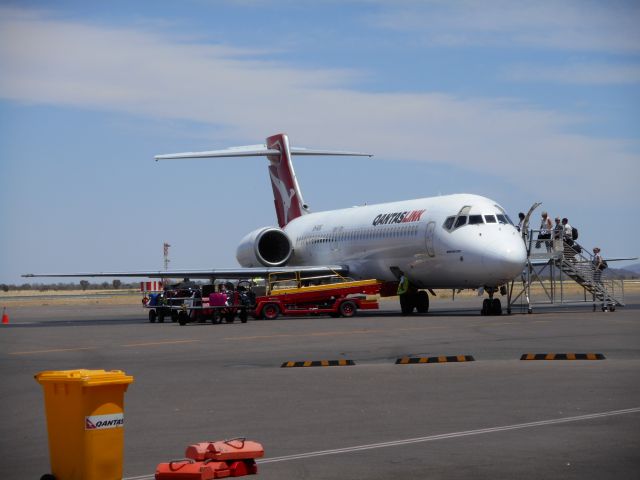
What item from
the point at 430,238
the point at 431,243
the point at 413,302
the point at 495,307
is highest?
the point at 430,238

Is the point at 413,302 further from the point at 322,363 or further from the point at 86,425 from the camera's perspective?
the point at 86,425

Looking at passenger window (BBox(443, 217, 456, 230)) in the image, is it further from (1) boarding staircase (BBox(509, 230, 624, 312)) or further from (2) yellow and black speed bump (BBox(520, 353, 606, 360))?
(2) yellow and black speed bump (BBox(520, 353, 606, 360))

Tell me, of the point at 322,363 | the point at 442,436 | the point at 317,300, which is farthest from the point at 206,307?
the point at 442,436

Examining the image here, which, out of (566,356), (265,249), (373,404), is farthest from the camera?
(265,249)

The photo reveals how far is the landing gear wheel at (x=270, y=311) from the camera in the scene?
35469 millimetres

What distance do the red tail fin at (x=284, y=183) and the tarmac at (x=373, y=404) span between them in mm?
26528

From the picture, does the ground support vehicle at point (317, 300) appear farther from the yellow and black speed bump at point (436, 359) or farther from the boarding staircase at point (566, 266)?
the yellow and black speed bump at point (436, 359)

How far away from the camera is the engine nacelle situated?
44.2 metres

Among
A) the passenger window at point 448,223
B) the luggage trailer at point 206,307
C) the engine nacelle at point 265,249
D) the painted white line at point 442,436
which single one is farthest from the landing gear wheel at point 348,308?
→ the painted white line at point 442,436

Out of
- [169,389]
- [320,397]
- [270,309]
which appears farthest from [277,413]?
[270,309]

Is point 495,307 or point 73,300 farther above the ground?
point 73,300

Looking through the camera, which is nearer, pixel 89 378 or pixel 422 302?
pixel 89 378

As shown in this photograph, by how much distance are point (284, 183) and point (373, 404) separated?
1509 inches

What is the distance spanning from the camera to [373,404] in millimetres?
12188
